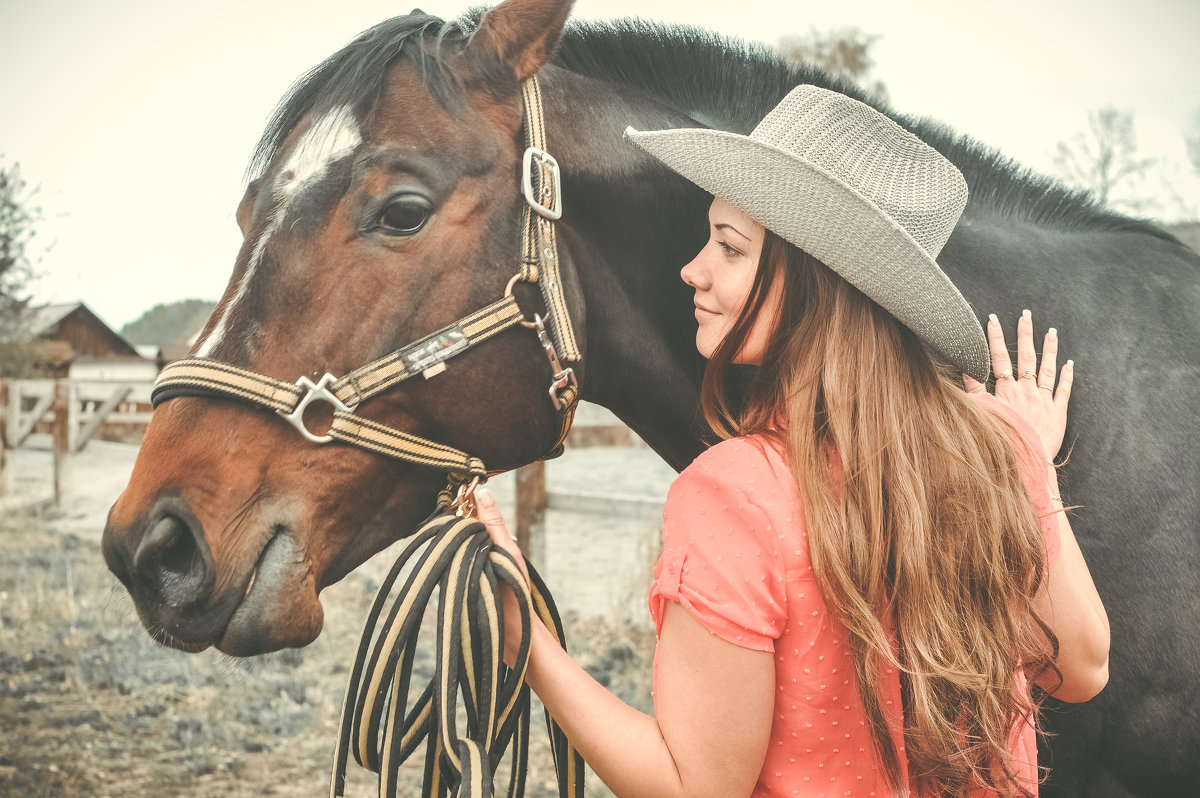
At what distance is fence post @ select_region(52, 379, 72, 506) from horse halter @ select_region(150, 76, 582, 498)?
34.6 feet

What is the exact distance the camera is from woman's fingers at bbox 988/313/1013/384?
180cm

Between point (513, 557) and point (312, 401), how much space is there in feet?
1.68

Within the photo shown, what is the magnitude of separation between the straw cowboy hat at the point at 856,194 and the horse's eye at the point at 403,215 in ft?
1.73

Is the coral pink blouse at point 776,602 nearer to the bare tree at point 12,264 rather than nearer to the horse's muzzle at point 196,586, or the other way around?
the horse's muzzle at point 196,586

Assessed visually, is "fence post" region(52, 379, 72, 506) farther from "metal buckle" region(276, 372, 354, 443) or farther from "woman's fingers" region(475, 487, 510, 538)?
"woman's fingers" region(475, 487, 510, 538)

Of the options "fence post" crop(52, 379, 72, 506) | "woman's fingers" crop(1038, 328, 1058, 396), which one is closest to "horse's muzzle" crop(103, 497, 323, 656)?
"woman's fingers" crop(1038, 328, 1058, 396)

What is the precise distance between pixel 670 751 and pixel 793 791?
0.22 m

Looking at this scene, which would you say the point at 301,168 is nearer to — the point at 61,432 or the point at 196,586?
the point at 196,586

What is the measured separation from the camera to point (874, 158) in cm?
144

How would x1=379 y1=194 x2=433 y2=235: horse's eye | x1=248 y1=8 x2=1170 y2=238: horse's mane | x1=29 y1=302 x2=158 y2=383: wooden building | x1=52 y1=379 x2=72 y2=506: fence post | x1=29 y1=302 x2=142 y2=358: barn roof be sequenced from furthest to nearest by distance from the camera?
x1=29 y1=302 x2=158 y2=383: wooden building < x1=29 y1=302 x2=142 y2=358: barn roof < x1=52 y1=379 x2=72 y2=506: fence post < x1=248 y1=8 x2=1170 y2=238: horse's mane < x1=379 y1=194 x2=433 y2=235: horse's eye

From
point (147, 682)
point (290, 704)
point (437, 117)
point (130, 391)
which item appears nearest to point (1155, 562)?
point (437, 117)

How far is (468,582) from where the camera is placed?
1343 mm

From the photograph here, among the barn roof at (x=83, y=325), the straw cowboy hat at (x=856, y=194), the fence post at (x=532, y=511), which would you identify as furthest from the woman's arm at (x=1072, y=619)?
the barn roof at (x=83, y=325)

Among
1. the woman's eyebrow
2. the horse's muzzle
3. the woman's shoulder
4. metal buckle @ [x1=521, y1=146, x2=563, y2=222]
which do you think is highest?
metal buckle @ [x1=521, y1=146, x2=563, y2=222]
